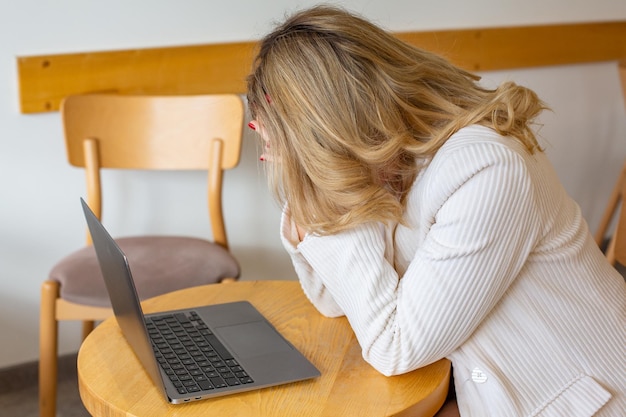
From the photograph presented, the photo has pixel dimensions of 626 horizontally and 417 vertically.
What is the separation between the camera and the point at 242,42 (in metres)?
2.72

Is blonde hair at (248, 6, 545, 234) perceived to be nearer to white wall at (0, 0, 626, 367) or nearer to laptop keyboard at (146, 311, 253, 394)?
laptop keyboard at (146, 311, 253, 394)

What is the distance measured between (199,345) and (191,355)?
1.6 inches

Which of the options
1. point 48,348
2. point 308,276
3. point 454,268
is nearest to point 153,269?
point 48,348

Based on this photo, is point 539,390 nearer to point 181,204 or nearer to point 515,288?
point 515,288

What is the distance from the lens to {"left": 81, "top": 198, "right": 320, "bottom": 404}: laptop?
4.09ft

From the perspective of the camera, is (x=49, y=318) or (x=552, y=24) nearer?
(x=49, y=318)

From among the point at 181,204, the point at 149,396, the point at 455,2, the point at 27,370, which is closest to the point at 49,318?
the point at 27,370

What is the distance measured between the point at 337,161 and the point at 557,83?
237 cm

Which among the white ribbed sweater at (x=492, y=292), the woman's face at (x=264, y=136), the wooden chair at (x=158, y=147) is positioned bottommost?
the wooden chair at (x=158, y=147)

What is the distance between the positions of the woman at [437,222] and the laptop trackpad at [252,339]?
132mm

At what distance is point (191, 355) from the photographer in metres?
1.37

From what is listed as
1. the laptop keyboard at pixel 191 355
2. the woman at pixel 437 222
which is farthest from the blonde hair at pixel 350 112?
the laptop keyboard at pixel 191 355

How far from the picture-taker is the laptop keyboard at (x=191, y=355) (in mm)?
1285

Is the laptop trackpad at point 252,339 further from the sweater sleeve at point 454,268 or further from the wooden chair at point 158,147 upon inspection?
the wooden chair at point 158,147
